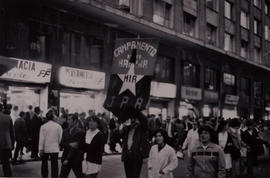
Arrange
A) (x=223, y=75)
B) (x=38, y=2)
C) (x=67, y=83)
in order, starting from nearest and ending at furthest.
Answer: (x=38, y=2) → (x=67, y=83) → (x=223, y=75)

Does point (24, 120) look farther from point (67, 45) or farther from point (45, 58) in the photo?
point (67, 45)

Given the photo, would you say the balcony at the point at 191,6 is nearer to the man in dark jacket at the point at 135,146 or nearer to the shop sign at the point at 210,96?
the shop sign at the point at 210,96

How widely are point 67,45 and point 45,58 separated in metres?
1.44

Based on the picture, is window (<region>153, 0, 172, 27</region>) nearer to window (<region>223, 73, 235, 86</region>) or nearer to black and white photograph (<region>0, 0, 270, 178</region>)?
black and white photograph (<region>0, 0, 270, 178</region>)

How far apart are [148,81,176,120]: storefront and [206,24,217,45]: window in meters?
6.36

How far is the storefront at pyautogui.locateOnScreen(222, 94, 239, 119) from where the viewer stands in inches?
1348

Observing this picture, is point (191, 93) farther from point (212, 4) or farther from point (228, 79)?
point (228, 79)

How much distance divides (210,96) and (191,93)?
3522mm

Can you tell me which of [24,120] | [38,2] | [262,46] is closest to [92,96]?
[38,2]

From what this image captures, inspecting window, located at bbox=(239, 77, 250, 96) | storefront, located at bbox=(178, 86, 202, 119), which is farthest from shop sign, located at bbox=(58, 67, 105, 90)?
window, located at bbox=(239, 77, 250, 96)

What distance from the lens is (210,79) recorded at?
32.7m

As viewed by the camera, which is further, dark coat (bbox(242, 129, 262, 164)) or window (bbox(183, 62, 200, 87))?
window (bbox(183, 62, 200, 87))

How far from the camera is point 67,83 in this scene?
1861cm

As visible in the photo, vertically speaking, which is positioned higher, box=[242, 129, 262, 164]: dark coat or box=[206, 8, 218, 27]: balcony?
box=[206, 8, 218, 27]: balcony
